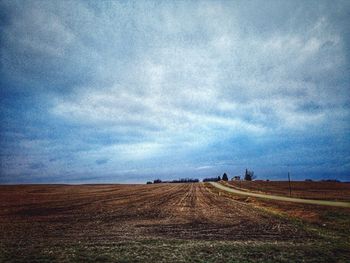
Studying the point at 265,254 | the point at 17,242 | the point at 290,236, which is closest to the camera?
the point at 265,254

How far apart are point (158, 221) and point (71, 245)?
38.0ft

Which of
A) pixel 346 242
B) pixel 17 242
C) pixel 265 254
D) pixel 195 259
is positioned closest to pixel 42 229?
pixel 17 242

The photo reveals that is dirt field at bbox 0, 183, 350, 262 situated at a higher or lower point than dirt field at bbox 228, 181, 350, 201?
lower

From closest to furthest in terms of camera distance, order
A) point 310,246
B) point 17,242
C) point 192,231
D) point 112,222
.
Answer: point 310,246, point 17,242, point 192,231, point 112,222

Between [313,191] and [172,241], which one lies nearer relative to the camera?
[172,241]

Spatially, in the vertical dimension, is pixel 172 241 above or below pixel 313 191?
below

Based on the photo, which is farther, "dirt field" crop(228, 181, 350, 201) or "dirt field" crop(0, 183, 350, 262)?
"dirt field" crop(228, 181, 350, 201)

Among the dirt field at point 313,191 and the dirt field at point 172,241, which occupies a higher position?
the dirt field at point 313,191

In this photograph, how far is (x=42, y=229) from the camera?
22.8 meters

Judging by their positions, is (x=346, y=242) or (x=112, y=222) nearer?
(x=346, y=242)

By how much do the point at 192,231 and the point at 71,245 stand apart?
9374 millimetres

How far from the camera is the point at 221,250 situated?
1511 cm

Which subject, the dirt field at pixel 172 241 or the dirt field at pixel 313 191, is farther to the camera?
the dirt field at pixel 313 191

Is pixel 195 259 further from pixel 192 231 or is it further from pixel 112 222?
pixel 112 222
